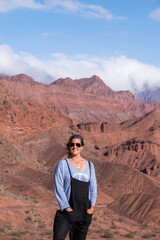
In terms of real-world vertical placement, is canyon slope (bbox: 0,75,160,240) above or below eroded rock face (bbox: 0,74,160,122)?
below

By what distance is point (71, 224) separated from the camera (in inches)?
233

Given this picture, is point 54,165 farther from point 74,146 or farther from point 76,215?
point 76,215

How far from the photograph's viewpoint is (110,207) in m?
41.9

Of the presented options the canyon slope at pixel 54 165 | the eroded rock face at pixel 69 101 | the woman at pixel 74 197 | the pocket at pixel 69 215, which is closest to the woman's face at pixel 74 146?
the woman at pixel 74 197

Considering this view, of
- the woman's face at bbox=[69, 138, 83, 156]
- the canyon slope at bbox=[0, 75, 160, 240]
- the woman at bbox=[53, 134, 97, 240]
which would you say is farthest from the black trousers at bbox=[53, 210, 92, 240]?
the canyon slope at bbox=[0, 75, 160, 240]

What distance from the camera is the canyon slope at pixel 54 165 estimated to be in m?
27.6

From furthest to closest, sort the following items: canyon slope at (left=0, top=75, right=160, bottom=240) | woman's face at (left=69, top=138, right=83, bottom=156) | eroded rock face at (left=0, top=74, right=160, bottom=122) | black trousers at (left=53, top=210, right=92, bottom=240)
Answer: eroded rock face at (left=0, top=74, right=160, bottom=122), canyon slope at (left=0, top=75, right=160, bottom=240), woman's face at (left=69, top=138, right=83, bottom=156), black trousers at (left=53, top=210, right=92, bottom=240)

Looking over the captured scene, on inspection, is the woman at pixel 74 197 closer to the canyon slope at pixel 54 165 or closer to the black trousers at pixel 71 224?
the black trousers at pixel 71 224

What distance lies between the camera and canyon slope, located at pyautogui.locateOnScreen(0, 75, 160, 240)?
27.6 metres

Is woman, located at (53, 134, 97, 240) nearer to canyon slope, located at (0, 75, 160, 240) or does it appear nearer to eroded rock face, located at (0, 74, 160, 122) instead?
canyon slope, located at (0, 75, 160, 240)

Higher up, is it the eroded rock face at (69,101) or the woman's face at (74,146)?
the eroded rock face at (69,101)

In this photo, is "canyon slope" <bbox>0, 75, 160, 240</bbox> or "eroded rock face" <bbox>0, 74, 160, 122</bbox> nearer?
"canyon slope" <bbox>0, 75, 160, 240</bbox>

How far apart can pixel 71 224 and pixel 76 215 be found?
0.17 metres

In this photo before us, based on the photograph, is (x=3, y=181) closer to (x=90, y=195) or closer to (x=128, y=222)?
(x=128, y=222)
